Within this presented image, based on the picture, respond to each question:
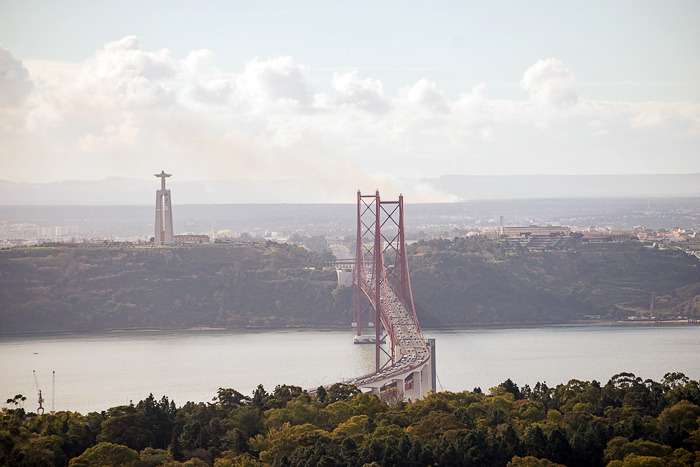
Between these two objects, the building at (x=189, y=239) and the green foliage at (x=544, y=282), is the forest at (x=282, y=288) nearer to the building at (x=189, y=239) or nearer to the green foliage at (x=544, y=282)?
the green foliage at (x=544, y=282)

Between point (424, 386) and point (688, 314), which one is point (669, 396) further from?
point (688, 314)

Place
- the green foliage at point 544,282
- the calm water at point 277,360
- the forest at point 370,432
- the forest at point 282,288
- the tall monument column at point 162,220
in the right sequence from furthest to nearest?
the tall monument column at point 162,220, the green foliage at point 544,282, the forest at point 282,288, the calm water at point 277,360, the forest at point 370,432

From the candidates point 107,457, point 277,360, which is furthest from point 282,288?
point 107,457

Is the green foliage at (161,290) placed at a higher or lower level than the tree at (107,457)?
higher

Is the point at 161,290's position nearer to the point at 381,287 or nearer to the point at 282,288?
the point at 282,288

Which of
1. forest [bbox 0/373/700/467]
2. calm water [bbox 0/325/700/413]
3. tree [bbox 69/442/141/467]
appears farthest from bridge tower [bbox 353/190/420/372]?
tree [bbox 69/442/141/467]

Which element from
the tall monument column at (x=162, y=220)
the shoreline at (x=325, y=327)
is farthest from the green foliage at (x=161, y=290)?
the tall monument column at (x=162, y=220)

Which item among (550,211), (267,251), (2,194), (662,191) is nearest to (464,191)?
(662,191)

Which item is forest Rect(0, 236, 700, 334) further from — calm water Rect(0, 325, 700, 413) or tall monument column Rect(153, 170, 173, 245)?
calm water Rect(0, 325, 700, 413)
